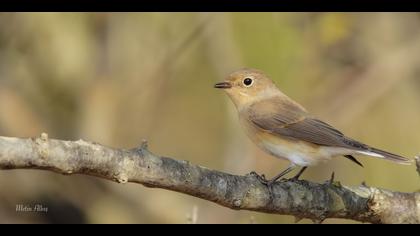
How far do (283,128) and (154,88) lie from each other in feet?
8.86

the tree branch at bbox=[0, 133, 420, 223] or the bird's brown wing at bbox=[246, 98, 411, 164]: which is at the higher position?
the bird's brown wing at bbox=[246, 98, 411, 164]

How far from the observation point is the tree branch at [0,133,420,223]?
3.71m

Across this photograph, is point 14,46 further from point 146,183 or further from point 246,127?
point 146,183

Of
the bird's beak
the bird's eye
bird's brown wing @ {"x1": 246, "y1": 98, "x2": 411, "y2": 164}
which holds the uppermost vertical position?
the bird's eye

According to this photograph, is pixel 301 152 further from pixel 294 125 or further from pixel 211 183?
pixel 211 183

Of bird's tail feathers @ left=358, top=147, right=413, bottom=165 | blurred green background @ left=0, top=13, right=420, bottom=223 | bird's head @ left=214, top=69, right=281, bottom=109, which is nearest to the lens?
bird's tail feathers @ left=358, top=147, right=413, bottom=165

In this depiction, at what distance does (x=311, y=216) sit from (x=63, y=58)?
389 centimetres

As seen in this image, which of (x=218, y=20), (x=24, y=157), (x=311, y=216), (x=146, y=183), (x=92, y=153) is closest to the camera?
(x=24, y=157)

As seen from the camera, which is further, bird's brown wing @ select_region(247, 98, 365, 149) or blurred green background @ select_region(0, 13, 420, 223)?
blurred green background @ select_region(0, 13, 420, 223)

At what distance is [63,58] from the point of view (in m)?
8.05

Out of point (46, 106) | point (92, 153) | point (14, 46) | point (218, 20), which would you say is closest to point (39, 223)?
point (46, 106)

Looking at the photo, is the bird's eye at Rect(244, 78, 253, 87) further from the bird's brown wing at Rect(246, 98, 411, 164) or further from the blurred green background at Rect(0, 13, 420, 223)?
the blurred green background at Rect(0, 13, 420, 223)

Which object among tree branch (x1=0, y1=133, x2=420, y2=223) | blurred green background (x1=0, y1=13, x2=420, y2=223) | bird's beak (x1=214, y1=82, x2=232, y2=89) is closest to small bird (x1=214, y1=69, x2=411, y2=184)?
bird's beak (x1=214, y1=82, x2=232, y2=89)

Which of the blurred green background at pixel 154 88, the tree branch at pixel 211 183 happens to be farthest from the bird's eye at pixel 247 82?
the tree branch at pixel 211 183
